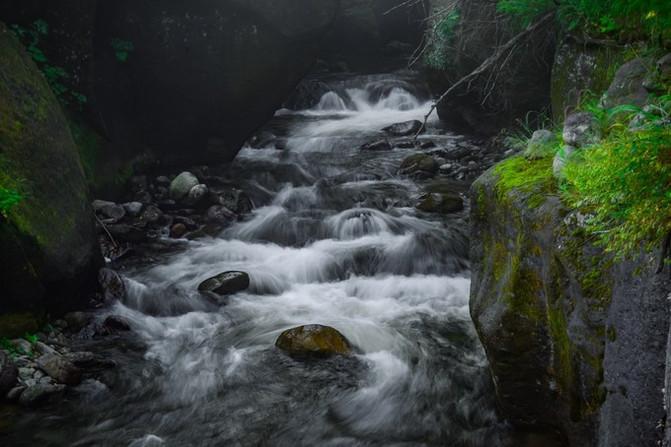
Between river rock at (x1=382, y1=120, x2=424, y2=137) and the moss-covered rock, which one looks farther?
river rock at (x1=382, y1=120, x2=424, y2=137)

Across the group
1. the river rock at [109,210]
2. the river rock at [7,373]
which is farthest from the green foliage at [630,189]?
the river rock at [109,210]

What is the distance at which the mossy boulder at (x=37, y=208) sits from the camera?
210 inches

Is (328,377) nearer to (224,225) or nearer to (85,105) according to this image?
(224,225)

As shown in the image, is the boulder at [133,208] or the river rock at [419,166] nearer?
the boulder at [133,208]

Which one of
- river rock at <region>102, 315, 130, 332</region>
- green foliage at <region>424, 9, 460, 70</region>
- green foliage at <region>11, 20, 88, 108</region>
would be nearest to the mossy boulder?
river rock at <region>102, 315, 130, 332</region>

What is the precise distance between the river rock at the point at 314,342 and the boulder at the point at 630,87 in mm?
3104

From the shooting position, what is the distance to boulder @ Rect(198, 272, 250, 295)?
6.81 metres

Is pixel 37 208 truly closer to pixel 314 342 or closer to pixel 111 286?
pixel 111 286

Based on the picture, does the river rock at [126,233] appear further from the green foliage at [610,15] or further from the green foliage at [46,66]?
the green foliage at [610,15]

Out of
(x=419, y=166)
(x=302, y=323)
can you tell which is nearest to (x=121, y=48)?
(x=419, y=166)

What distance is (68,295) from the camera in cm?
603

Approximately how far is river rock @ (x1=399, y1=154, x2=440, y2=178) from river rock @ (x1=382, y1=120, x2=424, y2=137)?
250cm

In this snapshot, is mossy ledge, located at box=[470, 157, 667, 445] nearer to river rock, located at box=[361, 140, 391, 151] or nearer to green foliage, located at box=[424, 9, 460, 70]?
green foliage, located at box=[424, 9, 460, 70]

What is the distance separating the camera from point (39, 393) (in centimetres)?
464
